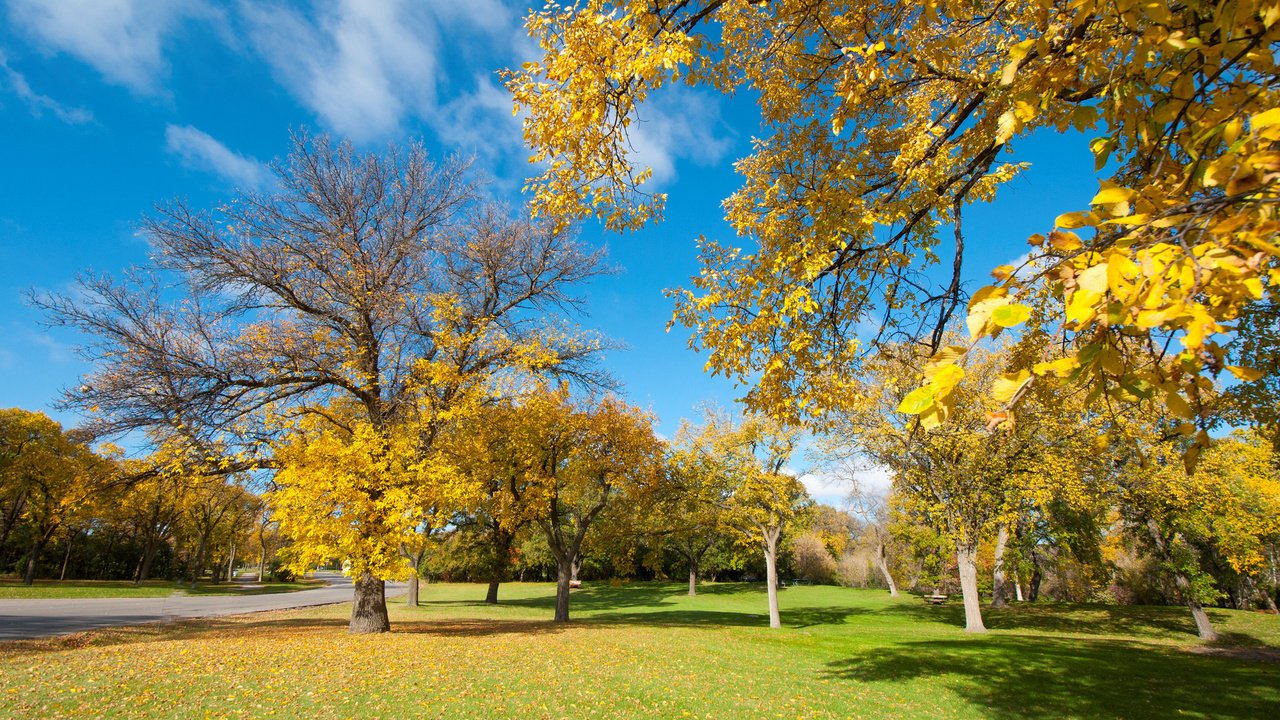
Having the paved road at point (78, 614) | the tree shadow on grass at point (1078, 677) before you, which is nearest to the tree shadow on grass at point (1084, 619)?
the tree shadow on grass at point (1078, 677)

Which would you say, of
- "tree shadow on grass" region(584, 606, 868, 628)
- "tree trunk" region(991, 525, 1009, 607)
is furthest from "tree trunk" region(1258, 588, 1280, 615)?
"tree shadow on grass" region(584, 606, 868, 628)

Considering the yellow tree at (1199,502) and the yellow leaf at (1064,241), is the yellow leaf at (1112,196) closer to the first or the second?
the yellow leaf at (1064,241)

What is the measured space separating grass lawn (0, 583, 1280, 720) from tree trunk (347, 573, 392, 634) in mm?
572

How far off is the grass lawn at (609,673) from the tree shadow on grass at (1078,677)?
0.05m

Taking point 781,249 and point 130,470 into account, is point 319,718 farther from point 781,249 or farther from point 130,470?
point 130,470

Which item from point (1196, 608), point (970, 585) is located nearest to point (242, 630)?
point (970, 585)

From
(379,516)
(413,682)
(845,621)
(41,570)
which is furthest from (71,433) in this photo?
(41,570)

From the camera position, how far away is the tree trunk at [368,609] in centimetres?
1323

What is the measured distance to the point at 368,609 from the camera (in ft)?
43.9

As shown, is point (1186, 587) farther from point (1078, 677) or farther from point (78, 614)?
point (78, 614)

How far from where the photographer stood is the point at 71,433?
1020 cm

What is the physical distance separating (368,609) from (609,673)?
24.4 ft

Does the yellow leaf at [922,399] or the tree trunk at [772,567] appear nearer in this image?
the yellow leaf at [922,399]

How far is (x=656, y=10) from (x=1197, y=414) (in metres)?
3.56
